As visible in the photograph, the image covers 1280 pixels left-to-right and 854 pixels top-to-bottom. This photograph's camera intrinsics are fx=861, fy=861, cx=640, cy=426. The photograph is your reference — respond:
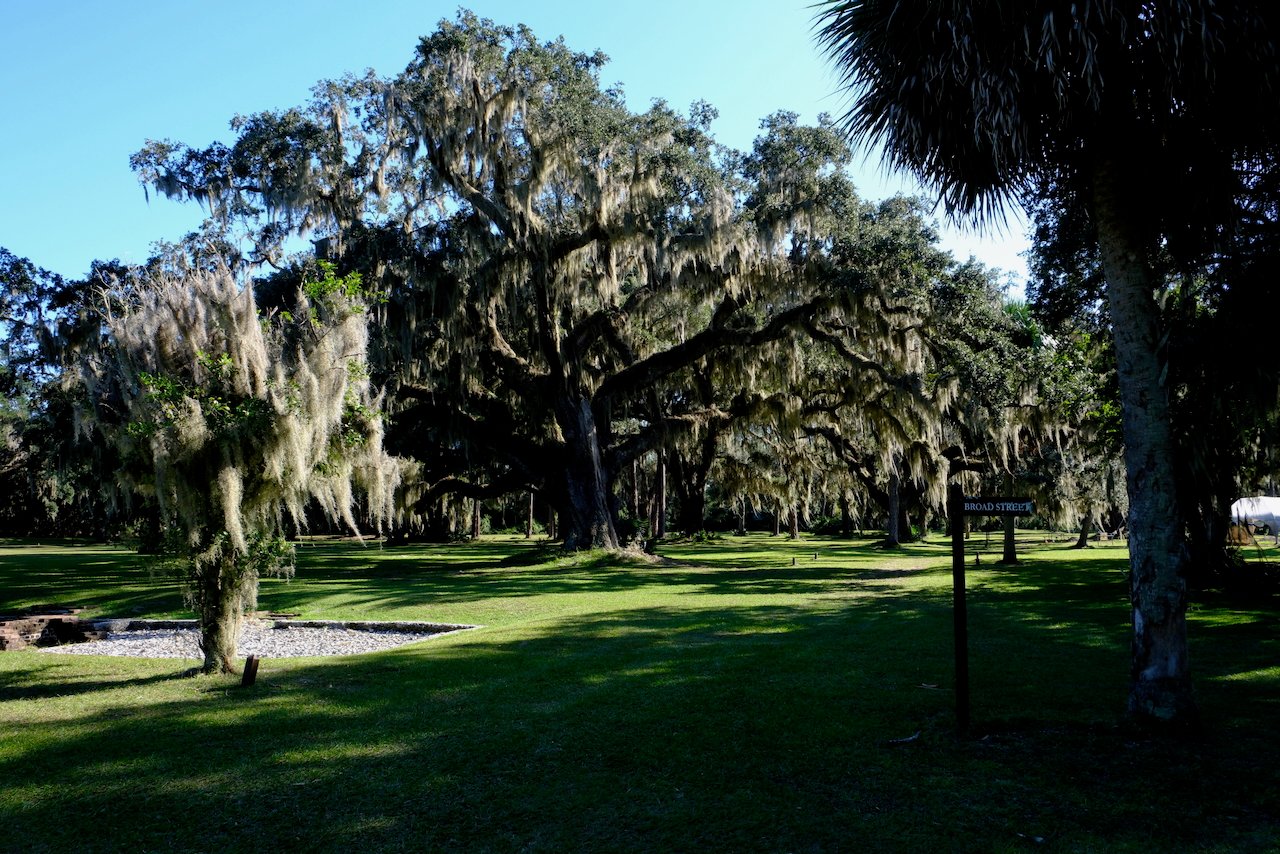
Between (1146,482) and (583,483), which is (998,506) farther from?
(583,483)

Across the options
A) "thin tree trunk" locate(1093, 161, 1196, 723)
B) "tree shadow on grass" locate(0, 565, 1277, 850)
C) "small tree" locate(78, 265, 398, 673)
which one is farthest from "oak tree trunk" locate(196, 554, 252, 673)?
"thin tree trunk" locate(1093, 161, 1196, 723)

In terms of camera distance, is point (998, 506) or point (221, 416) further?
point (221, 416)

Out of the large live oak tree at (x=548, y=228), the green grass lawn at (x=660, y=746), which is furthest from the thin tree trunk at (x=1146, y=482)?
the large live oak tree at (x=548, y=228)

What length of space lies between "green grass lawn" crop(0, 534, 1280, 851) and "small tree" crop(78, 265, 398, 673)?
1.28 m

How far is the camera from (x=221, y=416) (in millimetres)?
8062

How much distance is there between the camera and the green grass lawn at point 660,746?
4484 mm

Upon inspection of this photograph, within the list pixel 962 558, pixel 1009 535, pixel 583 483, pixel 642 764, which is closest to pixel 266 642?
pixel 642 764

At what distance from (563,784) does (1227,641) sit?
27.3ft

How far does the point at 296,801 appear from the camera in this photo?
4973 mm

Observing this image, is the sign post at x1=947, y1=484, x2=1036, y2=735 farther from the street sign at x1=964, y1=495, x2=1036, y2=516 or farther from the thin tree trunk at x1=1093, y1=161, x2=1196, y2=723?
the thin tree trunk at x1=1093, y1=161, x2=1196, y2=723

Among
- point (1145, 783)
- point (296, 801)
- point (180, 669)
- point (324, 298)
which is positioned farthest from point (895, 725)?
point (180, 669)

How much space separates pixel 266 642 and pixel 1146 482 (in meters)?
10.7

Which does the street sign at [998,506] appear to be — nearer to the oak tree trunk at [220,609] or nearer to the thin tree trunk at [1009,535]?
the oak tree trunk at [220,609]

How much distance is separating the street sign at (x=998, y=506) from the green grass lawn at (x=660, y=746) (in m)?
1.54
